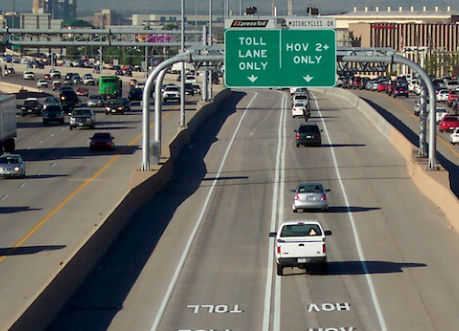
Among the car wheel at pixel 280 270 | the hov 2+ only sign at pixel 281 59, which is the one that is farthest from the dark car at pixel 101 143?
the car wheel at pixel 280 270

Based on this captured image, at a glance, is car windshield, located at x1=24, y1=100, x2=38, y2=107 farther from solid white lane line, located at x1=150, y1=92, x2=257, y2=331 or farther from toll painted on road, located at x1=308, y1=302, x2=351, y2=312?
toll painted on road, located at x1=308, y1=302, x2=351, y2=312

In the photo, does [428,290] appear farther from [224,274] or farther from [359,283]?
[224,274]

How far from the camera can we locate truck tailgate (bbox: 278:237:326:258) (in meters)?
30.1

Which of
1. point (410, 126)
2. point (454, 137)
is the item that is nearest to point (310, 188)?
point (454, 137)

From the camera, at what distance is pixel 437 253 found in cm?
3459

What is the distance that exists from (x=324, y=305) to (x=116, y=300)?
5450 mm

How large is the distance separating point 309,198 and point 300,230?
12.0 meters

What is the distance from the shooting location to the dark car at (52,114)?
83312 millimetres

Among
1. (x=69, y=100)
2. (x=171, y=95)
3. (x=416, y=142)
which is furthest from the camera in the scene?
(x=171, y=95)

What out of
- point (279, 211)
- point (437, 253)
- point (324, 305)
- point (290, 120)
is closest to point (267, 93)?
point (290, 120)

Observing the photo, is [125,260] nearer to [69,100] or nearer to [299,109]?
[299,109]

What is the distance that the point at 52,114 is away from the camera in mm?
83438

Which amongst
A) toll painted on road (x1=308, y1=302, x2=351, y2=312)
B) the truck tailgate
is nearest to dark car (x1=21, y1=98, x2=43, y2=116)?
the truck tailgate

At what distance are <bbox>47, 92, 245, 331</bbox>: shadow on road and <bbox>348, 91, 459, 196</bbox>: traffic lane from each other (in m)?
13.7
